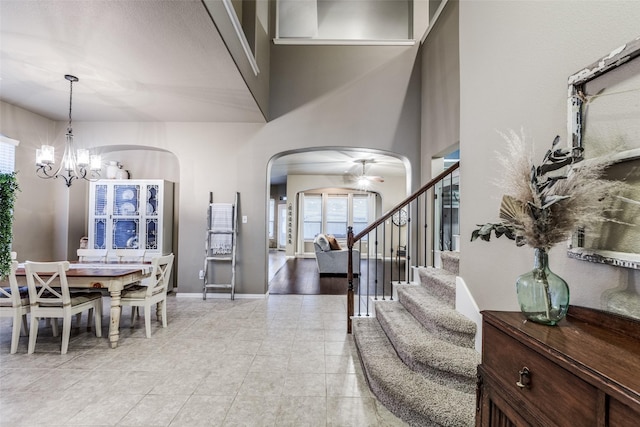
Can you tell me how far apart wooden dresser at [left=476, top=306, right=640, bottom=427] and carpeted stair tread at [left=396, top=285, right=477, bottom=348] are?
3.18ft

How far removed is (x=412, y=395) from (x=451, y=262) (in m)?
1.49

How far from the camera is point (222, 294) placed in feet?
16.5

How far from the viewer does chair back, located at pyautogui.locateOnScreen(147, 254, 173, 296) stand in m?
3.34

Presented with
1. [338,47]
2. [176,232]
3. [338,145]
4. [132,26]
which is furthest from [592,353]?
[176,232]

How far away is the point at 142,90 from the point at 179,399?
11.6 ft

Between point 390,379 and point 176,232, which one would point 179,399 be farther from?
point 176,232

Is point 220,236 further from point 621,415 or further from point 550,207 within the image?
point 621,415

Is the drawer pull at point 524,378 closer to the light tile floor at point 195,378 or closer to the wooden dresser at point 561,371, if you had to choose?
the wooden dresser at point 561,371

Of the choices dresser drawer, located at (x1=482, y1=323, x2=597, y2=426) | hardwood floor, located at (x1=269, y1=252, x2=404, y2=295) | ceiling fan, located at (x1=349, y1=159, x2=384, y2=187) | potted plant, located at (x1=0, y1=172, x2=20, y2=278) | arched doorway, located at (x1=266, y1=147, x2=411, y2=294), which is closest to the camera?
dresser drawer, located at (x1=482, y1=323, x2=597, y2=426)

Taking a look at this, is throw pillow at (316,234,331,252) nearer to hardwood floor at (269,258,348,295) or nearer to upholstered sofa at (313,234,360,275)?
upholstered sofa at (313,234,360,275)

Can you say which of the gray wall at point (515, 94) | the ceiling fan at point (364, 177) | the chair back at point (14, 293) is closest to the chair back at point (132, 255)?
the chair back at point (14, 293)

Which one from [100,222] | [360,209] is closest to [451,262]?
[100,222]

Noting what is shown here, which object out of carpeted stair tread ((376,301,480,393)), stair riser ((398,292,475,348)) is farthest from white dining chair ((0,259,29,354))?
stair riser ((398,292,475,348))

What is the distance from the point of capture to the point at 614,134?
3.63ft
